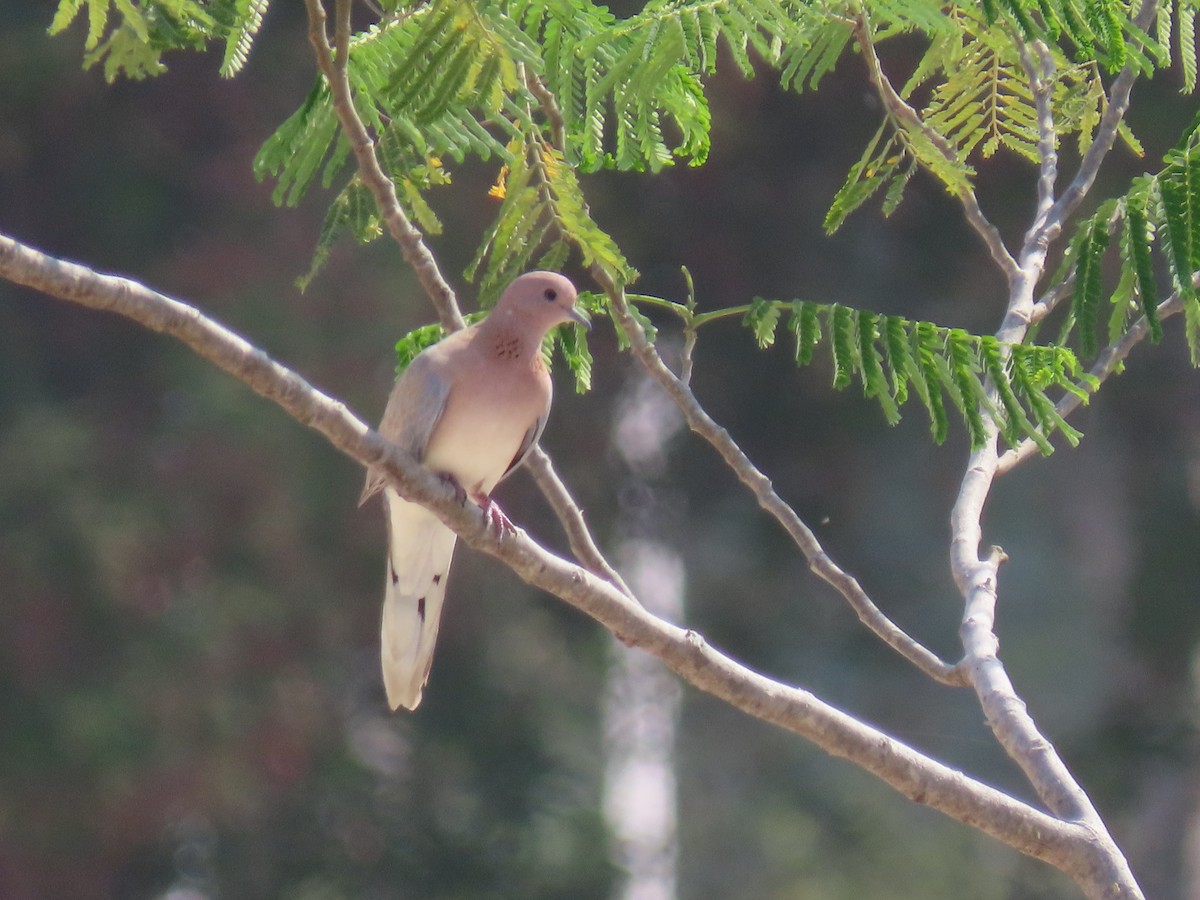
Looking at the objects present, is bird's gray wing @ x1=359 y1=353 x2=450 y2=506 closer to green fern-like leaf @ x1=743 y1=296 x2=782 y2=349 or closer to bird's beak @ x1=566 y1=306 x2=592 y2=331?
bird's beak @ x1=566 y1=306 x2=592 y2=331

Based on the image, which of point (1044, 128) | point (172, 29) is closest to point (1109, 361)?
point (1044, 128)

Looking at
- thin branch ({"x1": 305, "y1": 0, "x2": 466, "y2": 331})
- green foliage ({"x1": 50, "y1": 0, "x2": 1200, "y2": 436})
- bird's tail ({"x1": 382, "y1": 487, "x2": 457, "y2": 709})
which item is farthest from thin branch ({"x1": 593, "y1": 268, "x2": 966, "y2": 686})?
bird's tail ({"x1": 382, "y1": 487, "x2": 457, "y2": 709})

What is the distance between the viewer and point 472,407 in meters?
4.06

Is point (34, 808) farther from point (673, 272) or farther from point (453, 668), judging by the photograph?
point (673, 272)

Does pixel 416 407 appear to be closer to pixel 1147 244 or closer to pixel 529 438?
pixel 529 438

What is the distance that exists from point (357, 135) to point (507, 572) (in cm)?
813

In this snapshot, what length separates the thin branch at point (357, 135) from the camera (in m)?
2.94

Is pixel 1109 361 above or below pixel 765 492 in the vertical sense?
above

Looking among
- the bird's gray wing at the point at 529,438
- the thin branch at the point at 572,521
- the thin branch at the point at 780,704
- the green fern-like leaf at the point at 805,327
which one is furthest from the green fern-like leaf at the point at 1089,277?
the bird's gray wing at the point at 529,438

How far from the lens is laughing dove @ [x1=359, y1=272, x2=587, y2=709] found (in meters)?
4.06

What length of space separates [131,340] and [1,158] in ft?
4.67

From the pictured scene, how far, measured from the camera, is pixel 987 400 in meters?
3.15

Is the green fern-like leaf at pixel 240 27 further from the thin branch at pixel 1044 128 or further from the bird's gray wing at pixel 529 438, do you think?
the thin branch at pixel 1044 128

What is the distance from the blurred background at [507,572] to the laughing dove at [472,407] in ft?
17.6
